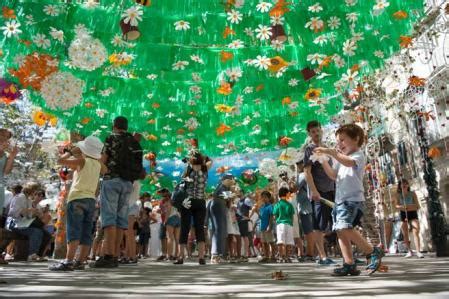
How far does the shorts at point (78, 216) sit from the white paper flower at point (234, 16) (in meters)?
3.07

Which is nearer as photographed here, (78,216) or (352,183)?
(352,183)

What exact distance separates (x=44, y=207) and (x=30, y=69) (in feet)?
14.0

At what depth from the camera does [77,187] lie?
460 cm

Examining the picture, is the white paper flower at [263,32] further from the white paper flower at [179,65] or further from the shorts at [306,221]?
the shorts at [306,221]

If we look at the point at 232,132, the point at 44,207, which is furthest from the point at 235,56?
the point at 44,207

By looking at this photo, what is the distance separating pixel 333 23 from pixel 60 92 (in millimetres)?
3909

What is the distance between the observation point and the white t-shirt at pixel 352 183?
146 inches

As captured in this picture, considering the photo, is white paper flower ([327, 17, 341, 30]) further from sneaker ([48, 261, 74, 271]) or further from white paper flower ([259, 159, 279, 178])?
white paper flower ([259, 159, 279, 178])

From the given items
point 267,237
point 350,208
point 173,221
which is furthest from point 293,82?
point 350,208

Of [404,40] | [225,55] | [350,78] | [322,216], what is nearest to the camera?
[322,216]

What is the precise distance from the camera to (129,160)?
5.45 metres

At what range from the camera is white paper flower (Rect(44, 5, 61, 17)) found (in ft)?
17.6

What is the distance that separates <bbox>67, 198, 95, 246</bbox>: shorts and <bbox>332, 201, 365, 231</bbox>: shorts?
2.75 meters

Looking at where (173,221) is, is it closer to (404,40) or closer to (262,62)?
(262,62)
